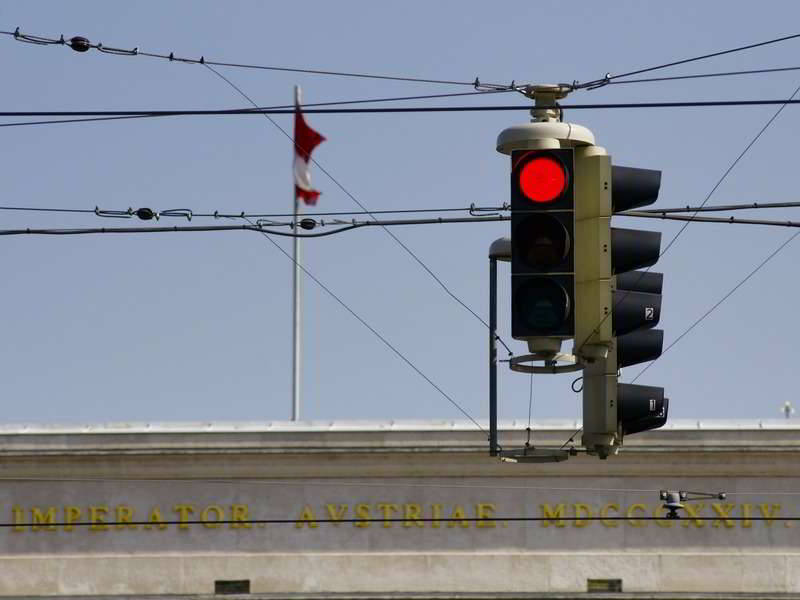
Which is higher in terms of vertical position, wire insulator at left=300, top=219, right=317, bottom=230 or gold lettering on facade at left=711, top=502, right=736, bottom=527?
wire insulator at left=300, top=219, right=317, bottom=230

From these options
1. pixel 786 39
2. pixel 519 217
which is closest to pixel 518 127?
pixel 519 217

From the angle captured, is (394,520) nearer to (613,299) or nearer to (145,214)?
(145,214)

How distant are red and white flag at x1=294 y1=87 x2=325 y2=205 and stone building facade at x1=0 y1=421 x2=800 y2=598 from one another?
465 inches

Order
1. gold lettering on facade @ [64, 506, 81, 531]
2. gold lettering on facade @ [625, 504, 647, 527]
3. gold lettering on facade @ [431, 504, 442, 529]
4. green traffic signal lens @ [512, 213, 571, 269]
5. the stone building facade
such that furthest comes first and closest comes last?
gold lettering on facade @ [64, 506, 81, 531] < gold lettering on facade @ [431, 504, 442, 529] < gold lettering on facade @ [625, 504, 647, 527] < the stone building facade < green traffic signal lens @ [512, 213, 571, 269]

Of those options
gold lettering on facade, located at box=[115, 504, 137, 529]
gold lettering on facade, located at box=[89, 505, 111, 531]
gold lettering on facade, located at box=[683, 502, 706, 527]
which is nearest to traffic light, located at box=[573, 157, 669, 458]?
gold lettering on facade, located at box=[683, 502, 706, 527]

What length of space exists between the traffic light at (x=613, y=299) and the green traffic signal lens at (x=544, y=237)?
0.21 m

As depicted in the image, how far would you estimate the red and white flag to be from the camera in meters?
43.3

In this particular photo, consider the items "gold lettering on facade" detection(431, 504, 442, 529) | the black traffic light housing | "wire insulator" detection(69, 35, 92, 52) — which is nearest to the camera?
the black traffic light housing

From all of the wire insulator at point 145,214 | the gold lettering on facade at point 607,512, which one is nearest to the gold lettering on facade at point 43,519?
the gold lettering on facade at point 607,512

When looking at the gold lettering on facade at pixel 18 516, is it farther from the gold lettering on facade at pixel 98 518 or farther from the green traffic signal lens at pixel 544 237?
the green traffic signal lens at pixel 544 237

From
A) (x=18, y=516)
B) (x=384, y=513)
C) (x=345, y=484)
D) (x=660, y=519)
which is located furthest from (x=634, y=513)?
(x=18, y=516)

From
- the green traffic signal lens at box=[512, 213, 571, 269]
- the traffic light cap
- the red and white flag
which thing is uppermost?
the red and white flag

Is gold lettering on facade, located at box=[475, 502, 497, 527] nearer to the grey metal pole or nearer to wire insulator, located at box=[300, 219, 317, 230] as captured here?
wire insulator, located at box=[300, 219, 317, 230]

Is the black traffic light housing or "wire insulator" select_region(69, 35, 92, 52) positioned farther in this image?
"wire insulator" select_region(69, 35, 92, 52)
